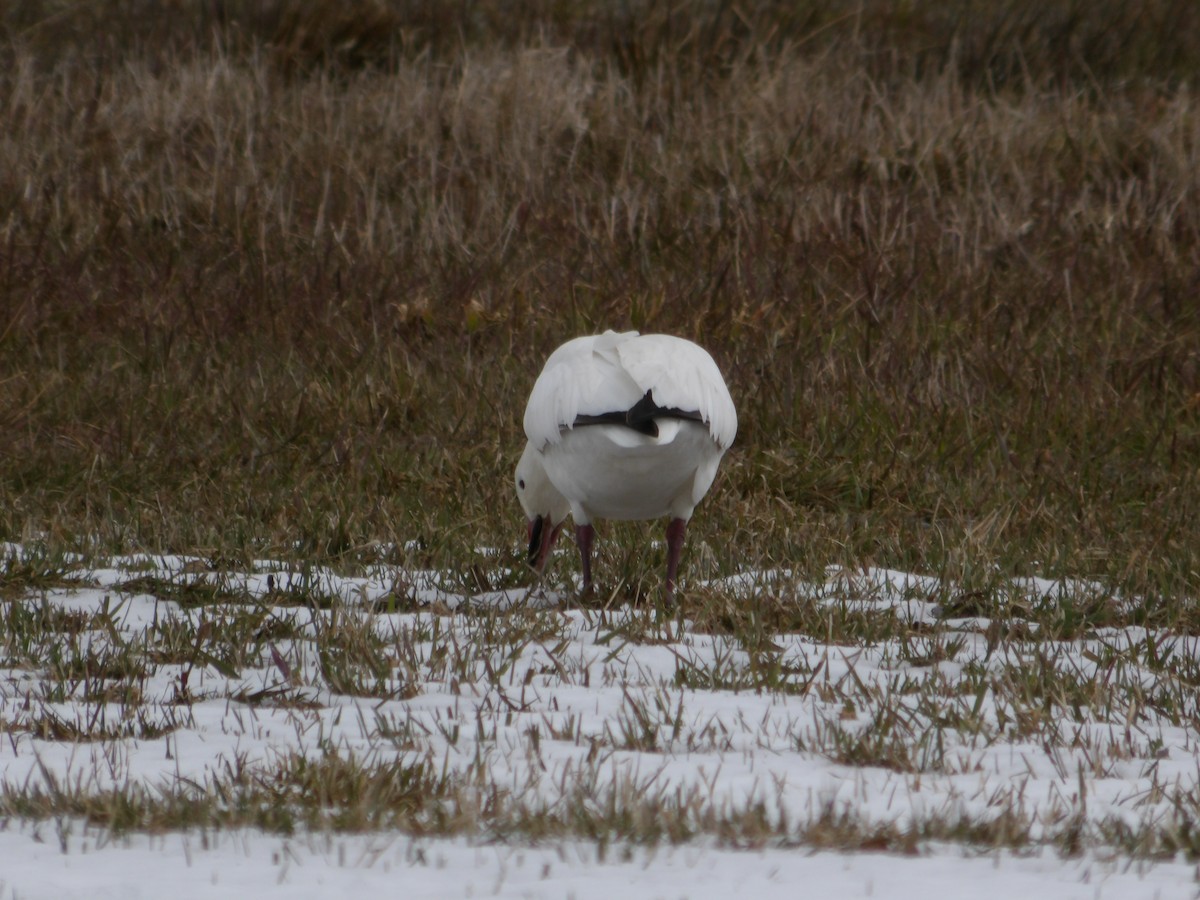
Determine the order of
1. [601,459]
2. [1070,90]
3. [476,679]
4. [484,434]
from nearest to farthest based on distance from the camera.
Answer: [476,679] → [601,459] → [484,434] → [1070,90]

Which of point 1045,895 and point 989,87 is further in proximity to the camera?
point 989,87

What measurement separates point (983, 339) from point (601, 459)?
3624 mm

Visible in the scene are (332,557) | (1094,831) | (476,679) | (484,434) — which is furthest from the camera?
(484,434)

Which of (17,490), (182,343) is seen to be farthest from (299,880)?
(182,343)

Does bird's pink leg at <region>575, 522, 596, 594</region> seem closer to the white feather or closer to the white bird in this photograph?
the white bird

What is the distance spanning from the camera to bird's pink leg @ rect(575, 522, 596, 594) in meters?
5.09

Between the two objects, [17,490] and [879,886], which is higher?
[879,886]

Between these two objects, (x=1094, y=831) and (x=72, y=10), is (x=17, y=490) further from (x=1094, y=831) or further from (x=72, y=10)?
(x=72, y=10)

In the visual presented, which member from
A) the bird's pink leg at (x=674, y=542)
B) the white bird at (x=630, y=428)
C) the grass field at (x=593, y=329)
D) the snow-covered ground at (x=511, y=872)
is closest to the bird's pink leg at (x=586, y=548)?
the white bird at (x=630, y=428)

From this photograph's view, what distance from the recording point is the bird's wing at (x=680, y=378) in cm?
442

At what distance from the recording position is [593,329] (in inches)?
311

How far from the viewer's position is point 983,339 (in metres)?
7.70

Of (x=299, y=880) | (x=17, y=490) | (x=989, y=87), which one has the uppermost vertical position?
(x=989, y=87)

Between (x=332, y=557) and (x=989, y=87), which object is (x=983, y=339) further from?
(x=989, y=87)
